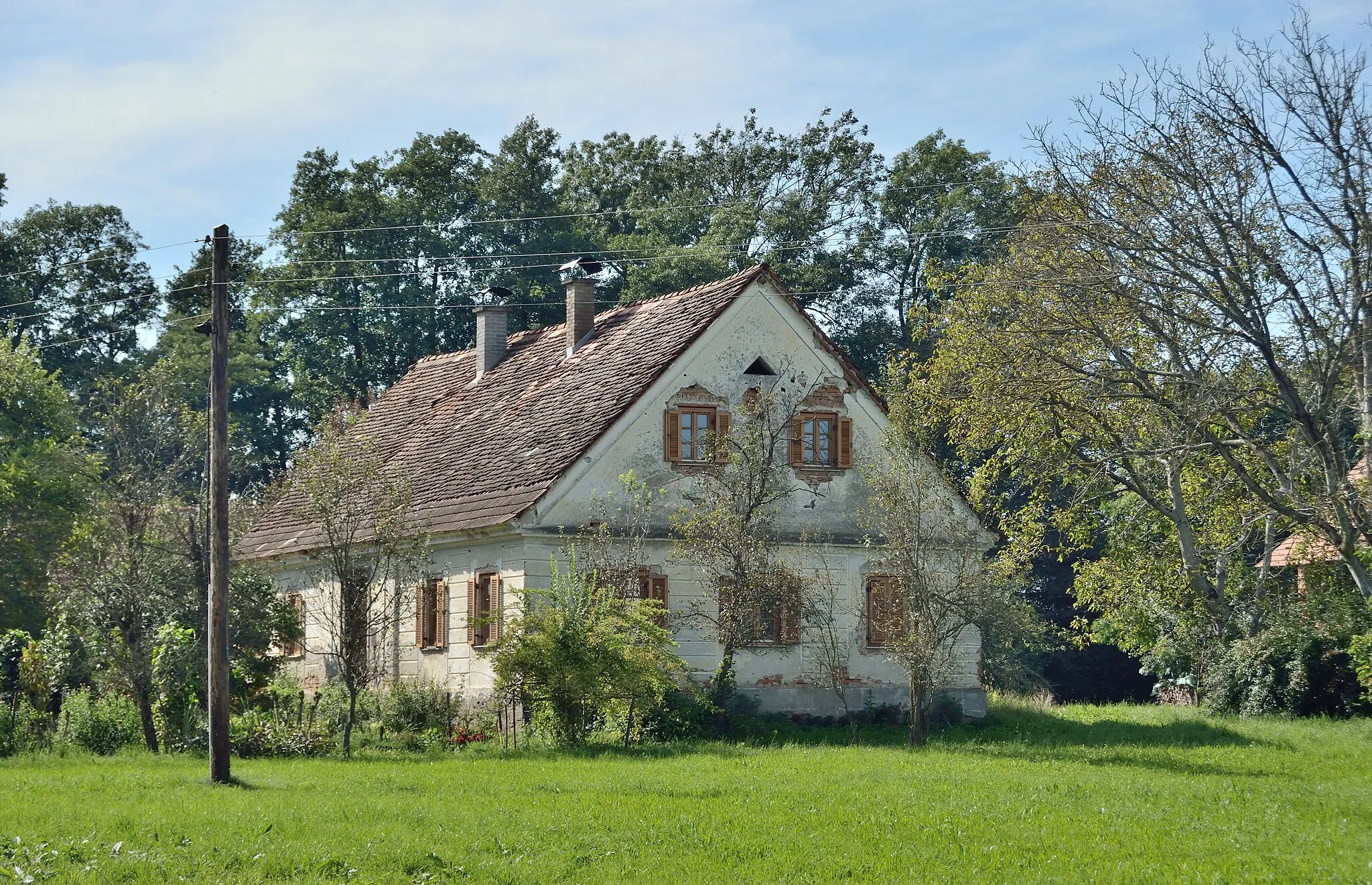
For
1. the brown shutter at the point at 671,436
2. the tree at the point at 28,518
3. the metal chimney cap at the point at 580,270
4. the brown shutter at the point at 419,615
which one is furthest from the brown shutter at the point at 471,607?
the tree at the point at 28,518

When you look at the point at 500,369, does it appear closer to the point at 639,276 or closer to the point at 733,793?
the point at 639,276

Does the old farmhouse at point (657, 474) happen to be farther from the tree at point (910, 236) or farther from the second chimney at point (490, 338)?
the tree at point (910, 236)

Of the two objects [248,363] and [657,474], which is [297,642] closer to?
[657,474]

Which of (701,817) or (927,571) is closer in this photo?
(701,817)

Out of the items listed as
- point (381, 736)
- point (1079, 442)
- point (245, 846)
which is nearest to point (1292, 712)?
point (1079, 442)

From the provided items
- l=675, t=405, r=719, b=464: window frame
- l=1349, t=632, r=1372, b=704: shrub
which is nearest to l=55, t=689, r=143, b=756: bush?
l=675, t=405, r=719, b=464: window frame

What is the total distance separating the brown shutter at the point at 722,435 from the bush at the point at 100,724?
999 centimetres

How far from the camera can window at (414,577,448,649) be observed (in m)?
28.6

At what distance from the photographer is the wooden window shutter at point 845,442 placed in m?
29.0

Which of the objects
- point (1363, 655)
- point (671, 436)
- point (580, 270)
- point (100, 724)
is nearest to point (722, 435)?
point (671, 436)

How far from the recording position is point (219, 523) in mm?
18578

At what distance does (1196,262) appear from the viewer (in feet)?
67.9

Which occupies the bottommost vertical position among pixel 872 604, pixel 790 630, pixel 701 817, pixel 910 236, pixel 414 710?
pixel 701 817

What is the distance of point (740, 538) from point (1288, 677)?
10.7 m
